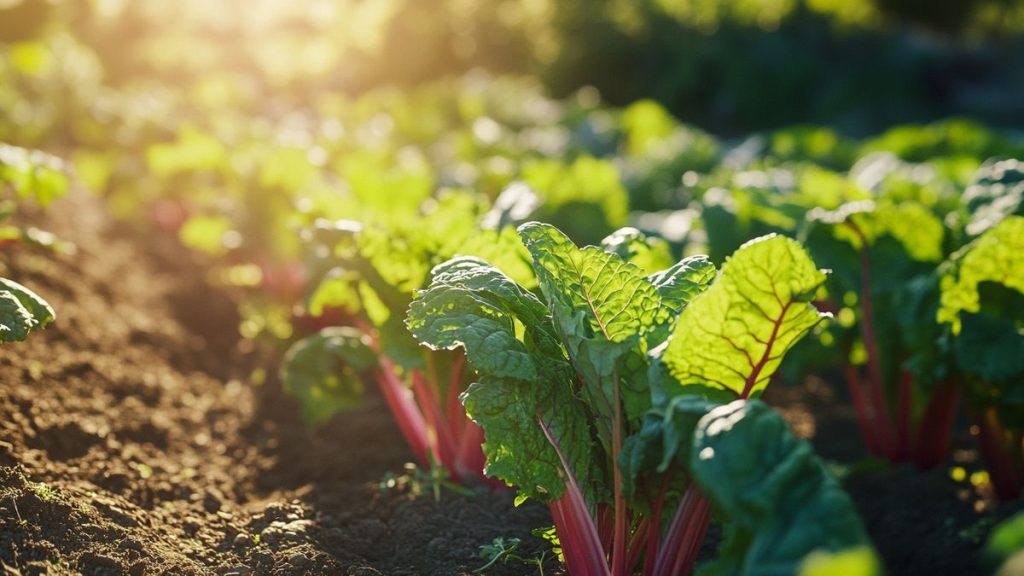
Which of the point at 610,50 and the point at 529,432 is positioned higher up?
the point at 610,50

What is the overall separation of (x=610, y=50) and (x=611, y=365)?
1539 cm

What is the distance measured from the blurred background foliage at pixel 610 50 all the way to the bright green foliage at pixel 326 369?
7.72 m

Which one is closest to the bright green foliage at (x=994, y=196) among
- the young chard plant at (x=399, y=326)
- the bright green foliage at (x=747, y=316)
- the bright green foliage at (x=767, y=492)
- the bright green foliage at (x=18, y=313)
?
the bright green foliage at (x=747, y=316)

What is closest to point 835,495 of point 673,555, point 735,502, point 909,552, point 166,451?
point 735,502

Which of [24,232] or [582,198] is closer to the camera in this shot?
[24,232]

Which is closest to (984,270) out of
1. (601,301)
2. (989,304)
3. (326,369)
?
(989,304)

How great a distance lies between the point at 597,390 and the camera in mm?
2104

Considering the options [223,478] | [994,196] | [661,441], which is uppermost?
[223,478]

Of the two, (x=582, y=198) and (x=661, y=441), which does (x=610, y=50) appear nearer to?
(x=582, y=198)

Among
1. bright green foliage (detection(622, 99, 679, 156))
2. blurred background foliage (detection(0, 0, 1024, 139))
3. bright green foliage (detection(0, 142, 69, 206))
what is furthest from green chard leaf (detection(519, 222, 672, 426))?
blurred background foliage (detection(0, 0, 1024, 139))

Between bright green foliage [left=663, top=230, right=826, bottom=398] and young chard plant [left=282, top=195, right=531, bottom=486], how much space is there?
799mm

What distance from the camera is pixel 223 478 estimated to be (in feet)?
10.5

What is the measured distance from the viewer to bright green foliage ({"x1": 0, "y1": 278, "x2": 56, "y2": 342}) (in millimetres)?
2219

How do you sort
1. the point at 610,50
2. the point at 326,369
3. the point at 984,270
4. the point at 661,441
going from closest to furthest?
the point at 661,441 → the point at 984,270 → the point at 326,369 → the point at 610,50
